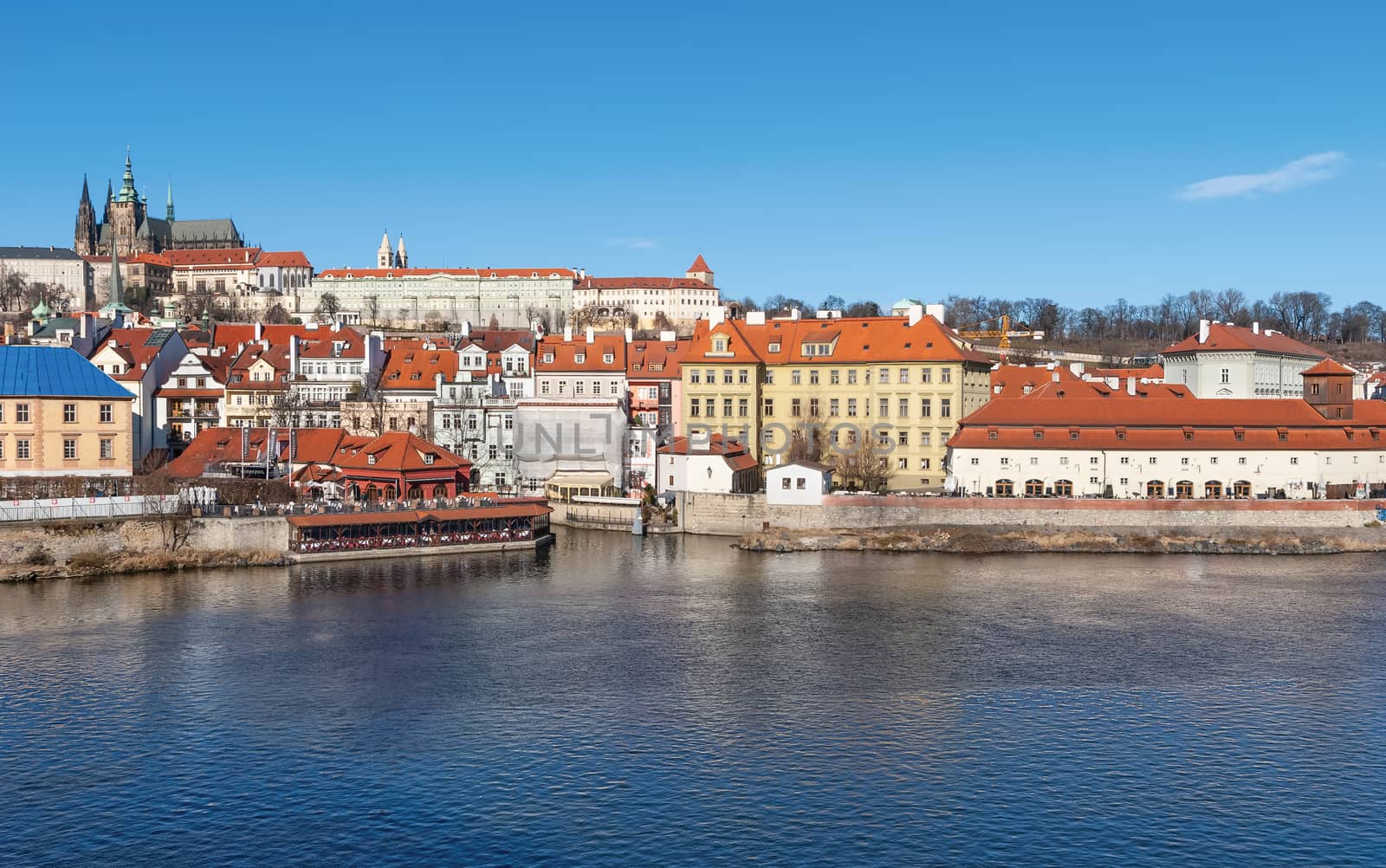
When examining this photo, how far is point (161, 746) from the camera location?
78.9 feet

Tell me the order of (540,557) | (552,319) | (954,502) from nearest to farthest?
1. (540,557)
2. (954,502)
3. (552,319)

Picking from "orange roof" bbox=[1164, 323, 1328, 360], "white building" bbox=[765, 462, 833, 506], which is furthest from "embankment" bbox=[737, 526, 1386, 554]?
"orange roof" bbox=[1164, 323, 1328, 360]

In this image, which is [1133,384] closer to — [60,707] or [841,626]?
[841,626]

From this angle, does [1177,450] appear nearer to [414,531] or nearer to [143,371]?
[414,531]

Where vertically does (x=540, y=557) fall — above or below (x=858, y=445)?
below

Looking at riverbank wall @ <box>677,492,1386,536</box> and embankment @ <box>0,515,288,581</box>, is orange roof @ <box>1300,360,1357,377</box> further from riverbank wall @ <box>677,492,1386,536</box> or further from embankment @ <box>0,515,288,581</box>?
embankment @ <box>0,515,288,581</box>

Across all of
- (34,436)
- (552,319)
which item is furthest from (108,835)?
(552,319)

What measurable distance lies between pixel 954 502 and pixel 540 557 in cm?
1704

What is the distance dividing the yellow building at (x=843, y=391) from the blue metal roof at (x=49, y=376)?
2640 centimetres

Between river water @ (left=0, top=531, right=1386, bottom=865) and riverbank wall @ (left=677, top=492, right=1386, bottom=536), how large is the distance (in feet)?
32.4

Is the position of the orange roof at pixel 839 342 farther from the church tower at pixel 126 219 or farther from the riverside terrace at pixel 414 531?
the church tower at pixel 126 219

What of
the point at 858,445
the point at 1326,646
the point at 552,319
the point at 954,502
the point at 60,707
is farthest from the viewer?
the point at 552,319

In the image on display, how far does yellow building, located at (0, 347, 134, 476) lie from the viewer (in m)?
48.2

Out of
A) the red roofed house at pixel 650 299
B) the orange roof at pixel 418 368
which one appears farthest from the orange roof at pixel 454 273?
the orange roof at pixel 418 368
